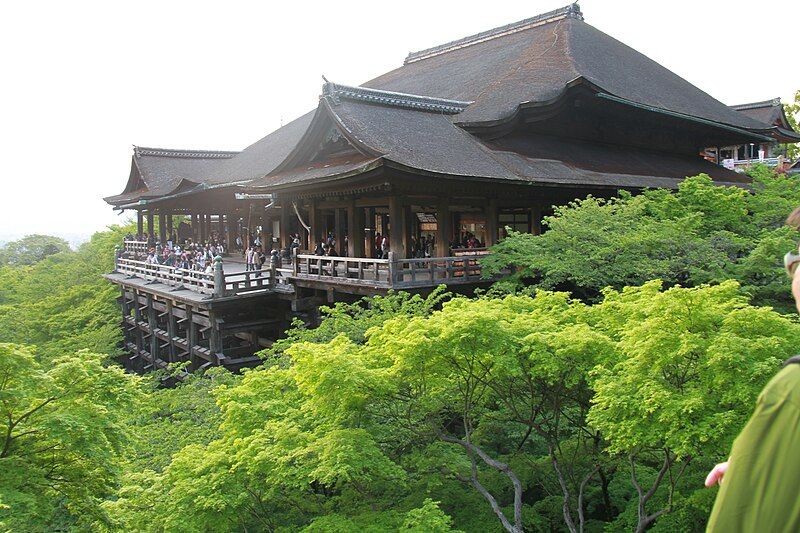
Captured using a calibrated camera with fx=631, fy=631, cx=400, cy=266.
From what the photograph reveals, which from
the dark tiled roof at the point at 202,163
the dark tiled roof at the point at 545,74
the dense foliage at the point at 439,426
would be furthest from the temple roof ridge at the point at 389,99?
the dark tiled roof at the point at 202,163

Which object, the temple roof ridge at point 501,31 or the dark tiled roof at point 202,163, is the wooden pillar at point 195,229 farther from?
the temple roof ridge at point 501,31

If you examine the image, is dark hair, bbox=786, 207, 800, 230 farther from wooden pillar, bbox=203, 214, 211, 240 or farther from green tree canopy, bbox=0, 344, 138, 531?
wooden pillar, bbox=203, 214, 211, 240

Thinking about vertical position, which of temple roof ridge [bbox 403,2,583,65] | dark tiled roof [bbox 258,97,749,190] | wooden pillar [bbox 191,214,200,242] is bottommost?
wooden pillar [bbox 191,214,200,242]

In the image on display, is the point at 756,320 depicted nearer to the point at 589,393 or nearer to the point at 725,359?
the point at 725,359

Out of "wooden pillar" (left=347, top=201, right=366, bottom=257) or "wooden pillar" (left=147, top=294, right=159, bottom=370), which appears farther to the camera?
"wooden pillar" (left=147, top=294, right=159, bottom=370)

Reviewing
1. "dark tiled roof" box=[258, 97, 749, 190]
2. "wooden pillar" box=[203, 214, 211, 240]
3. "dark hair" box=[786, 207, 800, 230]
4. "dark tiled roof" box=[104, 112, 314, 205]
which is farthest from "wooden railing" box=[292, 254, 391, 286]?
"wooden pillar" box=[203, 214, 211, 240]

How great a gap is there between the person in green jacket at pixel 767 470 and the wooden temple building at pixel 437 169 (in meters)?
12.7

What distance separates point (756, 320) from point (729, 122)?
22.8m

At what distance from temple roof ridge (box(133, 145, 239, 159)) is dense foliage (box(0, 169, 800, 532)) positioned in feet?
91.5

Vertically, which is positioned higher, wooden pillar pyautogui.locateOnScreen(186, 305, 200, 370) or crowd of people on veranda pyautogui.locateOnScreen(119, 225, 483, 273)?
crowd of people on veranda pyautogui.locateOnScreen(119, 225, 483, 273)

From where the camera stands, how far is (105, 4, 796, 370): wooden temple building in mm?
15586

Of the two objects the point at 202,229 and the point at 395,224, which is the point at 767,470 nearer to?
the point at 395,224

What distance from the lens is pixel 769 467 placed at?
1.19m

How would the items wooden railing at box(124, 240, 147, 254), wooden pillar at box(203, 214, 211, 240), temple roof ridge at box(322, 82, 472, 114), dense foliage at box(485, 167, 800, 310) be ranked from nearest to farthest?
dense foliage at box(485, 167, 800, 310) → temple roof ridge at box(322, 82, 472, 114) → wooden railing at box(124, 240, 147, 254) → wooden pillar at box(203, 214, 211, 240)
